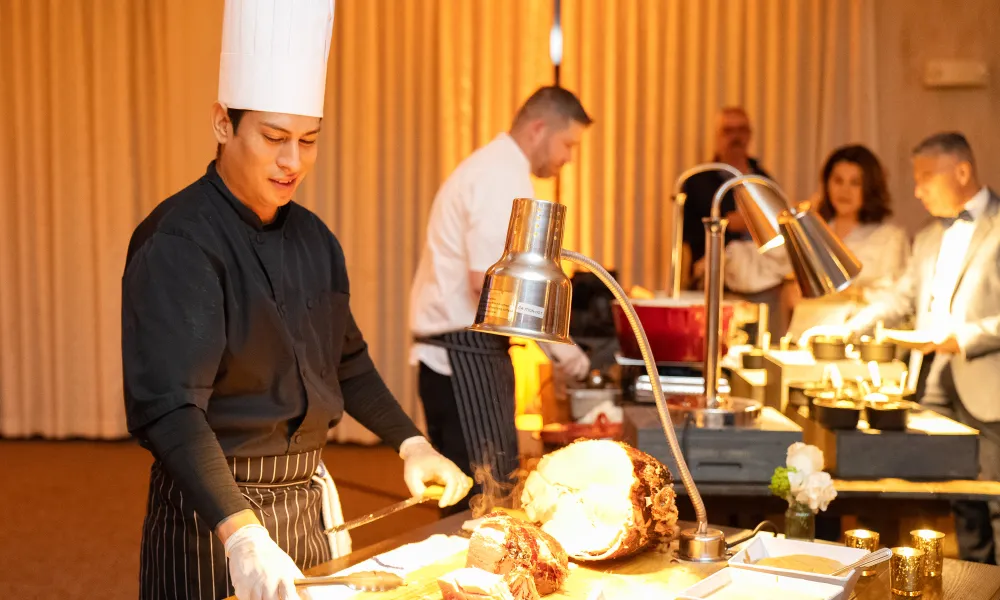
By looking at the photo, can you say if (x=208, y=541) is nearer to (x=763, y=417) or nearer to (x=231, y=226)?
(x=231, y=226)

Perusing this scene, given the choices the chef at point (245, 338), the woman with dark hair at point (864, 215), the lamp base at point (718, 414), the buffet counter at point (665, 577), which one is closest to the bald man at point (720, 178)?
the woman with dark hair at point (864, 215)

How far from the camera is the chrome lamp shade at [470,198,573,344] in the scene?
1.35 meters

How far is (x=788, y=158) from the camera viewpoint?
5.91m

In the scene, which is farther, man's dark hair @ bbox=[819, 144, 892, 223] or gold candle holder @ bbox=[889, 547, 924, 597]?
man's dark hair @ bbox=[819, 144, 892, 223]

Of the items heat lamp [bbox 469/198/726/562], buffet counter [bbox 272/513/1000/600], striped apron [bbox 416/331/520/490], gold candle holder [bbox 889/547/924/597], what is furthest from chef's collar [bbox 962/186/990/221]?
heat lamp [bbox 469/198/726/562]

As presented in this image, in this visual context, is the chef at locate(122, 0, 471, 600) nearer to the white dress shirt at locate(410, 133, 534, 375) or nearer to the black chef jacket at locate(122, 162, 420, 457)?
the black chef jacket at locate(122, 162, 420, 457)

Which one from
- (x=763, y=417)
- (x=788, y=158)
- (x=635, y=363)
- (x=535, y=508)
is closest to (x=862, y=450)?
(x=763, y=417)

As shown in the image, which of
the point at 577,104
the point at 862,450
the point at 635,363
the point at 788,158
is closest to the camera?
the point at 862,450

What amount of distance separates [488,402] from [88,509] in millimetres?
2586

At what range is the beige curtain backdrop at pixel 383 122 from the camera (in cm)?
593

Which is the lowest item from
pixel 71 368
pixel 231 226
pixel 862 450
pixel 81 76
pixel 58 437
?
pixel 58 437

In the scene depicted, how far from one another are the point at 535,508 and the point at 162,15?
5074 mm

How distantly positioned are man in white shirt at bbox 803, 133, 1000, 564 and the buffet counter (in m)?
1.65

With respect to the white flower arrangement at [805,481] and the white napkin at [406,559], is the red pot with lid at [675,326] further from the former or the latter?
the white napkin at [406,559]
